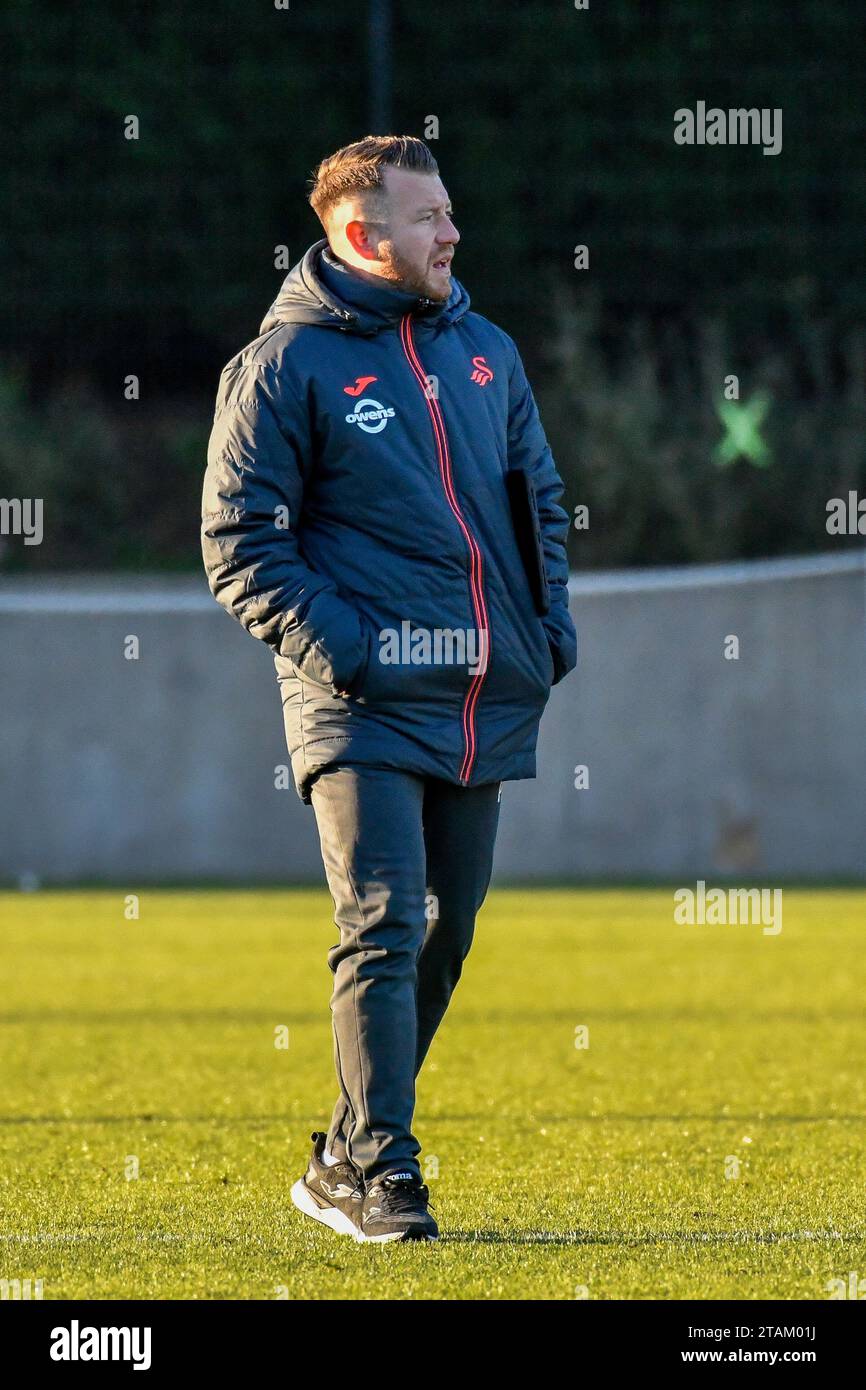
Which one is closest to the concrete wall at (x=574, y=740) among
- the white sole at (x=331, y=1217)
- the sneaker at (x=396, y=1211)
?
the white sole at (x=331, y=1217)

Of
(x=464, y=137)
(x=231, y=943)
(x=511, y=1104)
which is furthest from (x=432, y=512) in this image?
(x=464, y=137)

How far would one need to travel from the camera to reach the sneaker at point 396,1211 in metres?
4.12

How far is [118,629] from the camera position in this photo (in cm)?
2020

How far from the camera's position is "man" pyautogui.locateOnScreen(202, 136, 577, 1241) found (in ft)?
13.9

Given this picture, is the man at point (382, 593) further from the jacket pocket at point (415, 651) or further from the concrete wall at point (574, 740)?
the concrete wall at point (574, 740)

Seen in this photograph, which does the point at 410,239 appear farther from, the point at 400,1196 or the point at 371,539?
the point at 400,1196

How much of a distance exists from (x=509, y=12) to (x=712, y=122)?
9.02 ft

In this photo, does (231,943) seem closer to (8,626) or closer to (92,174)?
(8,626)

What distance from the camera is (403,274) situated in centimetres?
435

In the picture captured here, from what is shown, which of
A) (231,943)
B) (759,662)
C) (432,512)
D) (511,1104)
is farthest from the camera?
(759,662)

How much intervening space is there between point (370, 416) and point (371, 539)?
0.75 feet

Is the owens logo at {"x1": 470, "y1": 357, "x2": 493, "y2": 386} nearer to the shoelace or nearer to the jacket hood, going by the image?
the jacket hood

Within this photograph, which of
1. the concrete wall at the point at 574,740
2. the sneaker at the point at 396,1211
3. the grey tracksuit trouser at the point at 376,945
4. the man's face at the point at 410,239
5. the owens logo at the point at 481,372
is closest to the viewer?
the sneaker at the point at 396,1211

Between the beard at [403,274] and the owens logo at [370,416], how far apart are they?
0.25 meters
